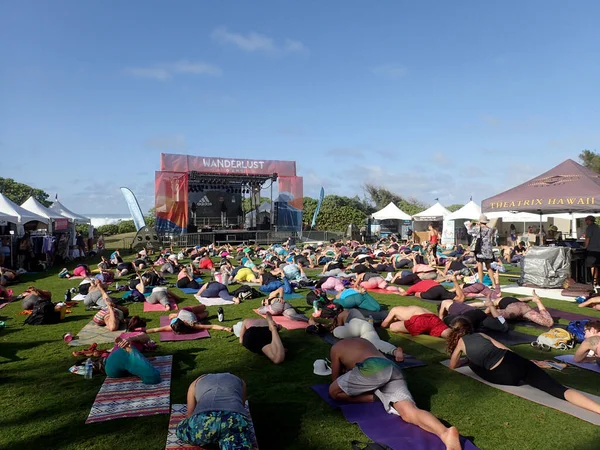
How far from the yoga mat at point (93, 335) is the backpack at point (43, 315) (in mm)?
678

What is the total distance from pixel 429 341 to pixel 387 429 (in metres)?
2.47

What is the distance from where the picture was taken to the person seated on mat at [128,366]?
3.92 metres

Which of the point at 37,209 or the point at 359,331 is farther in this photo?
the point at 37,209

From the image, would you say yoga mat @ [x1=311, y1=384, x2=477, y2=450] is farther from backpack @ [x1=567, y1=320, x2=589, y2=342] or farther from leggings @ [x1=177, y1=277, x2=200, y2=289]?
leggings @ [x1=177, y1=277, x2=200, y2=289]

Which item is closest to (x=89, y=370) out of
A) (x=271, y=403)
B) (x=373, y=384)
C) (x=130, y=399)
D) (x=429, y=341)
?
(x=130, y=399)

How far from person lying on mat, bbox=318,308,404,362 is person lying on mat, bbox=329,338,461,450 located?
0.78 meters

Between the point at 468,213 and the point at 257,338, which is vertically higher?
the point at 468,213

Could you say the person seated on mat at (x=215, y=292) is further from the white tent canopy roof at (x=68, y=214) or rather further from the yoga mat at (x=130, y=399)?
the white tent canopy roof at (x=68, y=214)

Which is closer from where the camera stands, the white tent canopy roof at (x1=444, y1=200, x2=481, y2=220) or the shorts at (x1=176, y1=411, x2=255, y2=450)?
the shorts at (x1=176, y1=411, x2=255, y2=450)

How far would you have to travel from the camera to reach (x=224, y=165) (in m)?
22.8

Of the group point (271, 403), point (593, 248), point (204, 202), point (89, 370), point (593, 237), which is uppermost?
point (204, 202)

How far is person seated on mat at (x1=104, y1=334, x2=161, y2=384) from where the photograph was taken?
12.9 ft

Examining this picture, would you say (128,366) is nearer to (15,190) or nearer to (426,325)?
(426,325)

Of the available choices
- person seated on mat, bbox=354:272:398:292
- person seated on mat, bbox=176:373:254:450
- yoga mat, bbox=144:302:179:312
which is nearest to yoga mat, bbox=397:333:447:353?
person seated on mat, bbox=176:373:254:450
